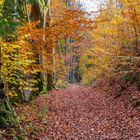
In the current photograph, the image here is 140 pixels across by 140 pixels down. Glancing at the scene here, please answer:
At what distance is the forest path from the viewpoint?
8297mm

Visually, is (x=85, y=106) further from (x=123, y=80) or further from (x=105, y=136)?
(x=105, y=136)

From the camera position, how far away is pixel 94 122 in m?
9.98

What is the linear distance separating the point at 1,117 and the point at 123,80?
30.2 ft

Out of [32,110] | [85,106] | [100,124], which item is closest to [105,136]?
[100,124]

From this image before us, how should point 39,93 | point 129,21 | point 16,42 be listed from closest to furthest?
point 16,42 < point 129,21 < point 39,93

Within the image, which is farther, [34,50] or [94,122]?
[34,50]

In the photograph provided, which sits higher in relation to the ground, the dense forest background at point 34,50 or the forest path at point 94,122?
the dense forest background at point 34,50

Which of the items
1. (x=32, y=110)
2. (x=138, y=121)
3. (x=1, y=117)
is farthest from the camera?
(x=32, y=110)

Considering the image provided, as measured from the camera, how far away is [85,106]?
1330cm

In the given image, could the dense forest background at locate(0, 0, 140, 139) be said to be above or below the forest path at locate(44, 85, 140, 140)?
above

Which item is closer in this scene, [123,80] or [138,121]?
[138,121]

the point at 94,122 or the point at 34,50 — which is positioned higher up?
the point at 34,50

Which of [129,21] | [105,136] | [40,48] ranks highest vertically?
[129,21]

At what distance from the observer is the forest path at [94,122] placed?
8.30 metres
